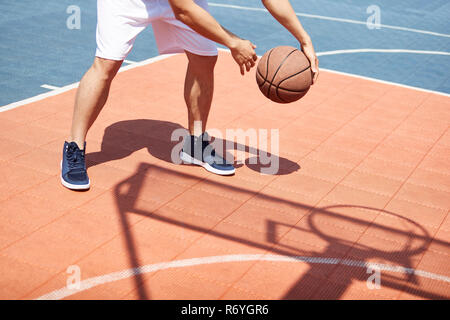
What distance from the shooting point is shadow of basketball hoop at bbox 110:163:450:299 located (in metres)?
3.58

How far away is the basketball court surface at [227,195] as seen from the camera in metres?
3.55

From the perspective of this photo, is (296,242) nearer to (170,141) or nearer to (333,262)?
(333,262)

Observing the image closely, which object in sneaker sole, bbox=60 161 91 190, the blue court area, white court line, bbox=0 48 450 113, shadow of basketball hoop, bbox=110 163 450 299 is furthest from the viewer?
the blue court area

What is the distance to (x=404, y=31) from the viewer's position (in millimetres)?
11883

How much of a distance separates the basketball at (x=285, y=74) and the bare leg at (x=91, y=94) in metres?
1.13

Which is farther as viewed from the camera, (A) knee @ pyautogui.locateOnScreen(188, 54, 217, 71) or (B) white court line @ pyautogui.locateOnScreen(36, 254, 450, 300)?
(A) knee @ pyautogui.locateOnScreen(188, 54, 217, 71)

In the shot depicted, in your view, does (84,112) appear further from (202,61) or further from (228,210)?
(228,210)

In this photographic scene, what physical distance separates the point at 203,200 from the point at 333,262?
116 centimetres

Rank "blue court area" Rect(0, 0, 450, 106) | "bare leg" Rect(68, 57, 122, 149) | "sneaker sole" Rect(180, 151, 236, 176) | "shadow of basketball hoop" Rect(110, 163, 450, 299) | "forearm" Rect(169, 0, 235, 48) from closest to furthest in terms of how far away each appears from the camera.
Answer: "shadow of basketball hoop" Rect(110, 163, 450, 299) → "forearm" Rect(169, 0, 235, 48) → "bare leg" Rect(68, 57, 122, 149) → "sneaker sole" Rect(180, 151, 236, 176) → "blue court area" Rect(0, 0, 450, 106)

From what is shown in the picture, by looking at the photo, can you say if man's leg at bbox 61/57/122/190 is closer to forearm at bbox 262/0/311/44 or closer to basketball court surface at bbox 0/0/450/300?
basketball court surface at bbox 0/0/450/300

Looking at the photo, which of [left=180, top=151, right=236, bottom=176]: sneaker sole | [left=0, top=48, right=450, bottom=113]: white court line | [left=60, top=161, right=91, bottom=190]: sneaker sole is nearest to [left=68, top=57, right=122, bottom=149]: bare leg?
[left=60, top=161, right=91, bottom=190]: sneaker sole

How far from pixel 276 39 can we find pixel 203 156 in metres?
6.04

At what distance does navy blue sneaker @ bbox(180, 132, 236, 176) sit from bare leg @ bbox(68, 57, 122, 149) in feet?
2.88
